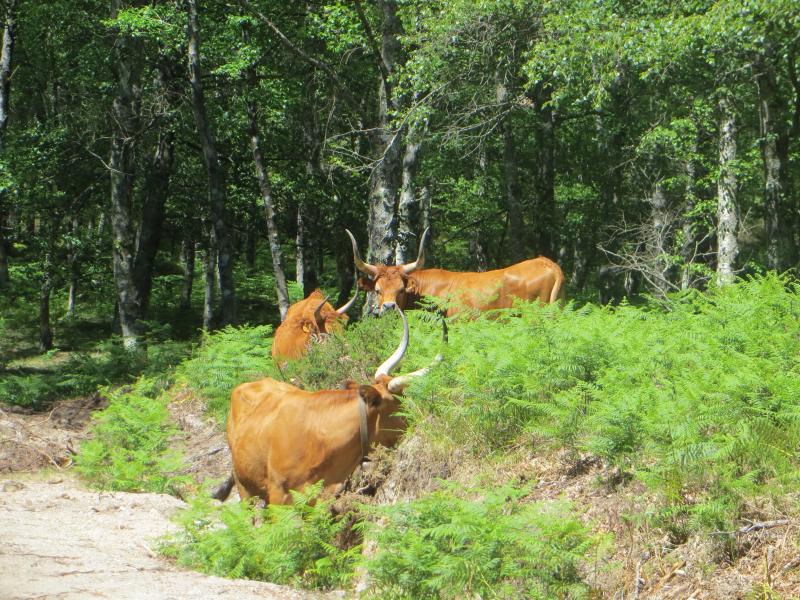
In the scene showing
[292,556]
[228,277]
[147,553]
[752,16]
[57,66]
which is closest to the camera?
[292,556]

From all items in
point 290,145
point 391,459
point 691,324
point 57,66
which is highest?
point 57,66

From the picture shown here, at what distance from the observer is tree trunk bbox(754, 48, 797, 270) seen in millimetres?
18953

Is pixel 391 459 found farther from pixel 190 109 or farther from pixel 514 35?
pixel 190 109

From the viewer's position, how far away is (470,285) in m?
15.5

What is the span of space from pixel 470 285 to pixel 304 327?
290cm

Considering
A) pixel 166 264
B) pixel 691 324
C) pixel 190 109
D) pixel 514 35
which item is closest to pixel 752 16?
pixel 514 35

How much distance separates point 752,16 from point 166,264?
32150 mm

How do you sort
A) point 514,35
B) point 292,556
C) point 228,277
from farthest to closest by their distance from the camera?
point 228,277 < point 514,35 < point 292,556

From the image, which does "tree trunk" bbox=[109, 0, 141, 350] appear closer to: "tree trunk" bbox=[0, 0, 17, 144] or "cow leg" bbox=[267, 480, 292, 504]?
"tree trunk" bbox=[0, 0, 17, 144]

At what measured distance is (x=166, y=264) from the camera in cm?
4250

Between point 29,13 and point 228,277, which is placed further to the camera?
point 29,13

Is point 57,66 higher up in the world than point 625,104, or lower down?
higher up

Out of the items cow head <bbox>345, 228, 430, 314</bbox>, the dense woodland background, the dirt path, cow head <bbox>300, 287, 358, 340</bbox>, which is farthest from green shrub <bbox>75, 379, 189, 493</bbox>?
the dense woodland background

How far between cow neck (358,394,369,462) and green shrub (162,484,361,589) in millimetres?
864
